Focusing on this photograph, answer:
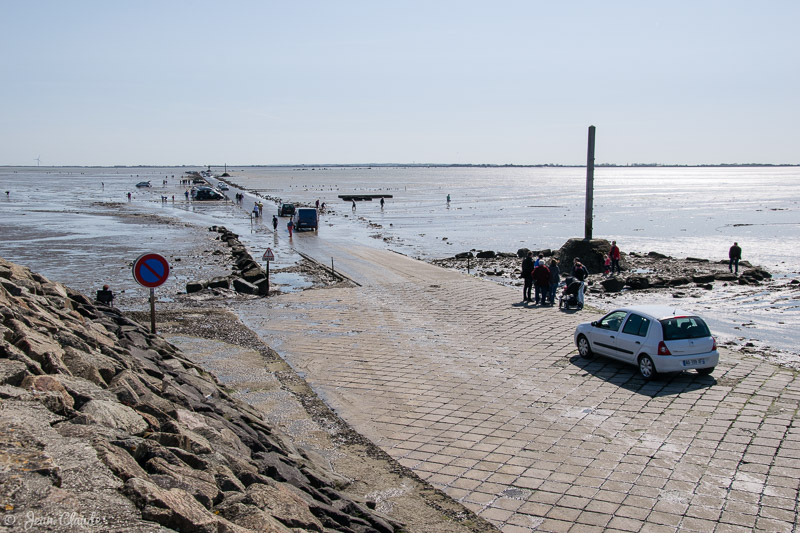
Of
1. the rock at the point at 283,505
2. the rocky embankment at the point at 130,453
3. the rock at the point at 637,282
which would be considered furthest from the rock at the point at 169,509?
the rock at the point at 637,282

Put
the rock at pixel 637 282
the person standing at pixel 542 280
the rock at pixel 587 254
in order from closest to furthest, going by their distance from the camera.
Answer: the person standing at pixel 542 280, the rock at pixel 637 282, the rock at pixel 587 254

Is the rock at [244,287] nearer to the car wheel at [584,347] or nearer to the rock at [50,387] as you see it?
the car wheel at [584,347]

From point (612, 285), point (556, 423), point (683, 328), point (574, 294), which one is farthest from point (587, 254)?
point (556, 423)

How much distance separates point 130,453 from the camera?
17.3 ft

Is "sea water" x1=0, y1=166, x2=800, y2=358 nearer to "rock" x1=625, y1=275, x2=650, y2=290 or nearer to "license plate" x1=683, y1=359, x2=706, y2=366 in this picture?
"rock" x1=625, y1=275, x2=650, y2=290

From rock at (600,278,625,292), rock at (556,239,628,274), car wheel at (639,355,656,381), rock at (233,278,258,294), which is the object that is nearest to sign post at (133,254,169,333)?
car wheel at (639,355,656,381)

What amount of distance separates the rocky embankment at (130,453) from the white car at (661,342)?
6.69 meters

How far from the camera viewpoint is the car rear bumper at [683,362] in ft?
37.8

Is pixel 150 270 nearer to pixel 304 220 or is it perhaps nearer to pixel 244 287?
pixel 244 287

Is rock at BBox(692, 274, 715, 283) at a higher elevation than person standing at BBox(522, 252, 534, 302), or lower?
lower

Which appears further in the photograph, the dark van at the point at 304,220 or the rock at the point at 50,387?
the dark van at the point at 304,220

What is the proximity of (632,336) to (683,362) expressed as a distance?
3.55 ft

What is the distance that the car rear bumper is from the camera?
453 inches

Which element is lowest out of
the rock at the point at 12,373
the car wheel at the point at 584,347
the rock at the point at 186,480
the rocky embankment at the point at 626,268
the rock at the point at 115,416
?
the rocky embankment at the point at 626,268
